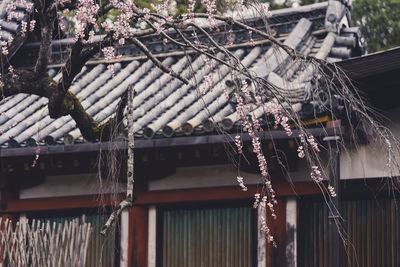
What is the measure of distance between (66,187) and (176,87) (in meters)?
1.90

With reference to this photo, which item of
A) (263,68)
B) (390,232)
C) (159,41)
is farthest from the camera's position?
(159,41)

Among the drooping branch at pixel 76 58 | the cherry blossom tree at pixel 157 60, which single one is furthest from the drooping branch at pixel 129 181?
the drooping branch at pixel 76 58

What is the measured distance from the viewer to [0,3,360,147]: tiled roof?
405 inches

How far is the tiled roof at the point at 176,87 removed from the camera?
1029cm

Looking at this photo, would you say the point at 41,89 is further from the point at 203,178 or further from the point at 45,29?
the point at 203,178

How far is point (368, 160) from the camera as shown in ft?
33.2

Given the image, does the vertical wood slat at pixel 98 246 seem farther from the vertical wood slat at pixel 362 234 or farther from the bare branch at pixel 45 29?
the bare branch at pixel 45 29

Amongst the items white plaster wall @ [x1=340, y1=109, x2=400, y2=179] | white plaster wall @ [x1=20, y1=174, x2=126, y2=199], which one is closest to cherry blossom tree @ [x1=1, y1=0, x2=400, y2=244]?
white plaster wall @ [x1=340, y1=109, x2=400, y2=179]

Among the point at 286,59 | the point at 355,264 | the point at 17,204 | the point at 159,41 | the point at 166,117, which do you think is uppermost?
the point at 159,41

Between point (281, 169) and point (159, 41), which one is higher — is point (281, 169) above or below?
below

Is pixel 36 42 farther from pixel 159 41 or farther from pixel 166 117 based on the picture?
pixel 166 117

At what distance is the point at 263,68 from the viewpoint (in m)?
10.7

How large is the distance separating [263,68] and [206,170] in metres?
1.34

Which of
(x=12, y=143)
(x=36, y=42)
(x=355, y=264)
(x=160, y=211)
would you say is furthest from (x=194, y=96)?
(x=36, y=42)
